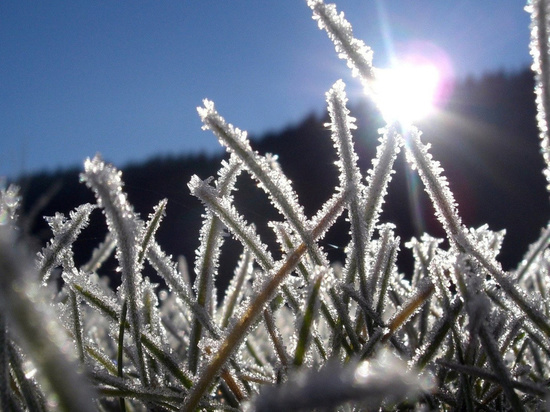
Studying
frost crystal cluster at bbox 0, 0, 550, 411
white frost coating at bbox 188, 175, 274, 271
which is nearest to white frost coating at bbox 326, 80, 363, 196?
frost crystal cluster at bbox 0, 0, 550, 411

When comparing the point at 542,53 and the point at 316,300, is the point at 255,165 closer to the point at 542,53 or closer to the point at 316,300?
the point at 316,300

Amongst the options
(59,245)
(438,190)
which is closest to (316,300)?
(438,190)

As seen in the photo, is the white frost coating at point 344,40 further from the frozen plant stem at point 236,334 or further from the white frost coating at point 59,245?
the white frost coating at point 59,245

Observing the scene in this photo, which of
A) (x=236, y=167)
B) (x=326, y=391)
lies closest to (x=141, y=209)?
(x=236, y=167)

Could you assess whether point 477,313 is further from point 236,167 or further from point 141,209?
point 141,209

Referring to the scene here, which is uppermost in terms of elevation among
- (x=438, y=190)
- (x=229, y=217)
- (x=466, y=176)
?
(x=466, y=176)

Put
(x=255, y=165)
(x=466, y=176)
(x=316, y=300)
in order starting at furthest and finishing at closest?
(x=466, y=176)
(x=255, y=165)
(x=316, y=300)

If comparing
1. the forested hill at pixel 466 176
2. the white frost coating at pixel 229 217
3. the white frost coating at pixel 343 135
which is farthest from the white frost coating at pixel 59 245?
the forested hill at pixel 466 176
